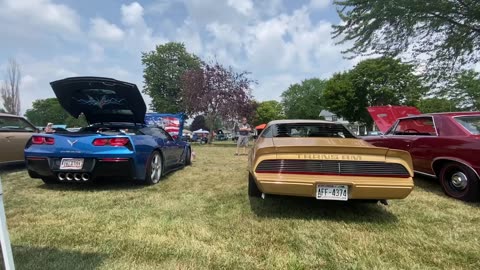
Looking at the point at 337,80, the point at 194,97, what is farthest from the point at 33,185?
the point at 337,80

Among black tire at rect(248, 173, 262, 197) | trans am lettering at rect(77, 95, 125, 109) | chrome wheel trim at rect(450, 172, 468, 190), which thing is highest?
trans am lettering at rect(77, 95, 125, 109)

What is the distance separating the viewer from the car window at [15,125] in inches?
284

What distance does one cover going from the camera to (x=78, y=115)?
6.17 metres

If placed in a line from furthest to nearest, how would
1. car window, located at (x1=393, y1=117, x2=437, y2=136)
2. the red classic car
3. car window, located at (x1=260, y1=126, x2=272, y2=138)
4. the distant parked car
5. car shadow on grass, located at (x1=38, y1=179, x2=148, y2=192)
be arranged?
1. the distant parked car
2. car window, located at (x1=393, y1=117, x2=437, y2=136)
3. car shadow on grass, located at (x1=38, y1=179, x2=148, y2=192)
4. car window, located at (x1=260, y1=126, x2=272, y2=138)
5. the red classic car

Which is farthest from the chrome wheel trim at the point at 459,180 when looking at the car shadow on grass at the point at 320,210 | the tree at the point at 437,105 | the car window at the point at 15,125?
the tree at the point at 437,105

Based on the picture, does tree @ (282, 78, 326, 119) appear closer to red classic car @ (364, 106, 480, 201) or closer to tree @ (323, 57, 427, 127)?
tree @ (323, 57, 427, 127)

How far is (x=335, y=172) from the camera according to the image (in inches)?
133

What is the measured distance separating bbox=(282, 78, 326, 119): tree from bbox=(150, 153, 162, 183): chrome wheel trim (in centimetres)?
5897

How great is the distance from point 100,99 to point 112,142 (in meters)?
1.23

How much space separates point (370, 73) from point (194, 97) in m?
20.8

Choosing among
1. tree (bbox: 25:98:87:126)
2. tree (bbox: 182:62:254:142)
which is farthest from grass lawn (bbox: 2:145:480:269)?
tree (bbox: 25:98:87:126)

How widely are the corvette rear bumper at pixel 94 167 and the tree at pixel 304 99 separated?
6014cm

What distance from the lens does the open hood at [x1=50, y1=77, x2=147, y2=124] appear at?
516 cm

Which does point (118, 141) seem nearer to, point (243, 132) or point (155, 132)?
point (155, 132)
